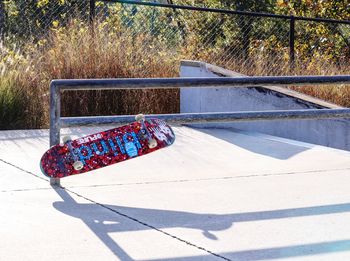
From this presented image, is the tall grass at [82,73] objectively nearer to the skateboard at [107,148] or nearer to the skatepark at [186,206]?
the skatepark at [186,206]

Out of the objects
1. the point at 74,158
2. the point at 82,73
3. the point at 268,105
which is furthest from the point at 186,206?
the point at 82,73

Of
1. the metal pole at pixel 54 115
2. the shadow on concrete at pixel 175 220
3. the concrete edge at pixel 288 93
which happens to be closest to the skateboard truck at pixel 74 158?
the metal pole at pixel 54 115

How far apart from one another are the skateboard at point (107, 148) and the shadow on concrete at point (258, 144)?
228 centimetres

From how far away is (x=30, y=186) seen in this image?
20.2 feet

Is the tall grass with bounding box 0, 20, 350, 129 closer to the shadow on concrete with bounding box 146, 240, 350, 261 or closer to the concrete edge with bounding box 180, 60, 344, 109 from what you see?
the concrete edge with bounding box 180, 60, 344, 109

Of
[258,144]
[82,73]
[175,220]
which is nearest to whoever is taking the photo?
[175,220]

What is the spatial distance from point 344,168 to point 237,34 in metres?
9.29

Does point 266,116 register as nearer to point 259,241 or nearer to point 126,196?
point 126,196

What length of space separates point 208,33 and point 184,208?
1014 centimetres

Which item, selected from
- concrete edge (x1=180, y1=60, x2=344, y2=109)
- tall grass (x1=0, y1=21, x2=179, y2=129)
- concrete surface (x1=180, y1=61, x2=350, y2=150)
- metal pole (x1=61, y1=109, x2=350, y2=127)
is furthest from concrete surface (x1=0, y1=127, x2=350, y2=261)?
tall grass (x1=0, y1=21, x2=179, y2=129)

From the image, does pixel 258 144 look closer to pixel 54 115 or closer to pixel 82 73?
pixel 82 73

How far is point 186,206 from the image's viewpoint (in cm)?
554

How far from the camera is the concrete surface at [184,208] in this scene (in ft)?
14.8

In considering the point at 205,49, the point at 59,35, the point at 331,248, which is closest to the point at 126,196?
the point at 331,248
